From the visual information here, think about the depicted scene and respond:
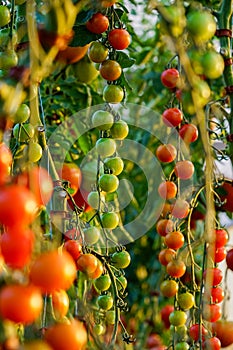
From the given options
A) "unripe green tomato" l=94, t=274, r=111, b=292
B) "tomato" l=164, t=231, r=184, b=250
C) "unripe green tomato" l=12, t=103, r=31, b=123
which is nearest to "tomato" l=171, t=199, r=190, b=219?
"tomato" l=164, t=231, r=184, b=250

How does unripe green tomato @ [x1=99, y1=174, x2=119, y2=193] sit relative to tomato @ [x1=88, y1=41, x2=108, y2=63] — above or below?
below

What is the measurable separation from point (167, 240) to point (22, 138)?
21 centimetres

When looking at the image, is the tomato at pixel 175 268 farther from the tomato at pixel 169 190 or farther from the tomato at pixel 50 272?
the tomato at pixel 50 272

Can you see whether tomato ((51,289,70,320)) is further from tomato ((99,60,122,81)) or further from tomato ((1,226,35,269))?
tomato ((99,60,122,81))

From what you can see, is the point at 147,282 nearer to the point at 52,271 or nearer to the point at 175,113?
the point at 175,113

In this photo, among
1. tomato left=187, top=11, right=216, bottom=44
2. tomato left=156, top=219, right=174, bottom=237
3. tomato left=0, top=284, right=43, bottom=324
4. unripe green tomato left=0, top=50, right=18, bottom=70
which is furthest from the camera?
tomato left=156, top=219, right=174, bottom=237

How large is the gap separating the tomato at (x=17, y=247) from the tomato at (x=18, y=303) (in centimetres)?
1

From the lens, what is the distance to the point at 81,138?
1.03 metres

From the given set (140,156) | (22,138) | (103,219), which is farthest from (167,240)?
(140,156)

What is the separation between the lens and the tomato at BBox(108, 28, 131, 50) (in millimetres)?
699

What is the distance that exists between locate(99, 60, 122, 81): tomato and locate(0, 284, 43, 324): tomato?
0.39 metres

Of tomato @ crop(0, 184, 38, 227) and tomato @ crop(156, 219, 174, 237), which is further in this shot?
tomato @ crop(156, 219, 174, 237)

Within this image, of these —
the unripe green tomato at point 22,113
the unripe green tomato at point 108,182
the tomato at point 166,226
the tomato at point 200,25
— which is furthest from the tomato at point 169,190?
the tomato at point 200,25

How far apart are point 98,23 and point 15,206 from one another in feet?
1.24
